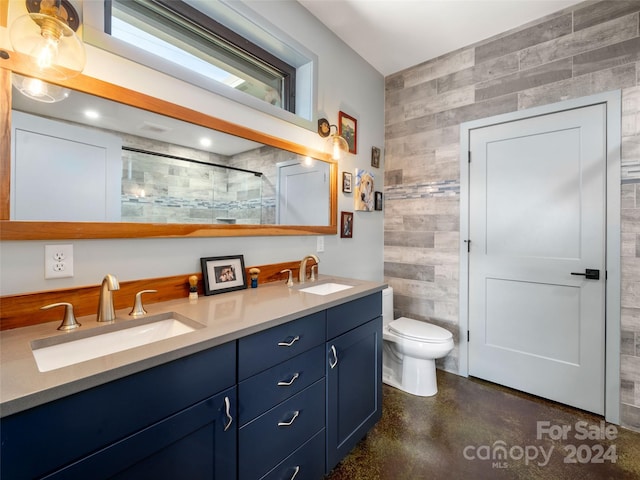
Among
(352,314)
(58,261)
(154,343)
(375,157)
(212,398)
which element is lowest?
(212,398)

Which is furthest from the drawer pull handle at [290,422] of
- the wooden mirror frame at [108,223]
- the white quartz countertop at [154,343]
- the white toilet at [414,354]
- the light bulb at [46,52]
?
the light bulb at [46,52]

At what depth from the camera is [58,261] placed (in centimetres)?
110

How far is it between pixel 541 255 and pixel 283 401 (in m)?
2.10

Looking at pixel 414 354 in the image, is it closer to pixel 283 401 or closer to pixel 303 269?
pixel 303 269

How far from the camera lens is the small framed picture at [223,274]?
4.98 feet

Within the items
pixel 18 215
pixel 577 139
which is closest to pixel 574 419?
pixel 577 139

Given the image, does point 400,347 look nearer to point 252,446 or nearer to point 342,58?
point 252,446

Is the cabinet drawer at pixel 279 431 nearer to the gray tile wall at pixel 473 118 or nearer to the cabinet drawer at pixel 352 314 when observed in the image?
the cabinet drawer at pixel 352 314

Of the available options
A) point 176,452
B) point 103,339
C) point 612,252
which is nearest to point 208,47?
point 103,339

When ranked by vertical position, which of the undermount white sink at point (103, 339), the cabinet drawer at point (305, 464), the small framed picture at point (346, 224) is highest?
the small framed picture at point (346, 224)

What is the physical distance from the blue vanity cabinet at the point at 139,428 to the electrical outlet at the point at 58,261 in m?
0.61

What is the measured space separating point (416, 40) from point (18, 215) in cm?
274

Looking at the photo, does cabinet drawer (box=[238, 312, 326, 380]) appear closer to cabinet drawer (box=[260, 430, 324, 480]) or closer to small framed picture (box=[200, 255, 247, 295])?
cabinet drawer (box=[260, 430, 324, 480])

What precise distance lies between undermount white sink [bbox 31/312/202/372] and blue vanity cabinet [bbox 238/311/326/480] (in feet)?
0.92
